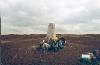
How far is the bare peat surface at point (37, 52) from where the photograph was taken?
2870 centimetres

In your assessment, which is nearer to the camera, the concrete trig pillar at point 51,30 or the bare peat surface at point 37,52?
the bare peat surface at point 37,52

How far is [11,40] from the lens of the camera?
107ft

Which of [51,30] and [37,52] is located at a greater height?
[51,30]

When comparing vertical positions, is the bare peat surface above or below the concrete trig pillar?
below

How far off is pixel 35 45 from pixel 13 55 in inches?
109

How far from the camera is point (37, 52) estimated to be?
96.5 feet

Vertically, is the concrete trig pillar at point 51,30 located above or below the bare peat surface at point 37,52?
above

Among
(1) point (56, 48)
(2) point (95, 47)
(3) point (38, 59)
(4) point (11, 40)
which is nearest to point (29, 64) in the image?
(3) point (38, 59)

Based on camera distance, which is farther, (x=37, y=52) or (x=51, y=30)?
(x=51, y=30)

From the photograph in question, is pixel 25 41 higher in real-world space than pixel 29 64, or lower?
higher

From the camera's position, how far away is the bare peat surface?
28.7 metres

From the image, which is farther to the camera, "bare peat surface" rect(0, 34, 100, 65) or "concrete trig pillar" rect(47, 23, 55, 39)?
"concrete trig pillar" rect(47, 23, 55, 39)

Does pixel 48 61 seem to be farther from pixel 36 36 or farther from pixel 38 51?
pixel 36 36

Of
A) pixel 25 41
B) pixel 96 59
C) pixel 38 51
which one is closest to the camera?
pixel 96 59
